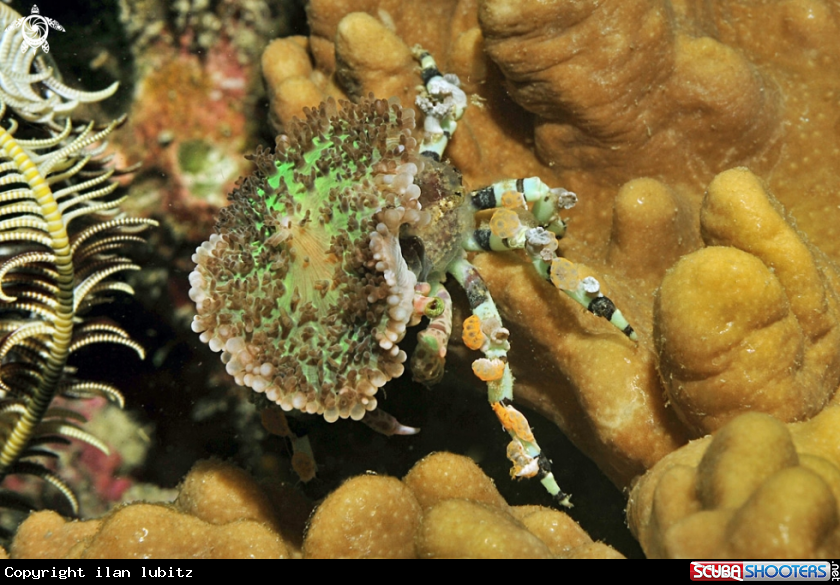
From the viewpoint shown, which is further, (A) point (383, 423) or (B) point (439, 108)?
(A) point (383, 423)

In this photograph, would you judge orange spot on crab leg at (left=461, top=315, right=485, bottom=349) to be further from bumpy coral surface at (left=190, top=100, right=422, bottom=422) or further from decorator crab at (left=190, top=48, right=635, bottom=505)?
bumpy coral surface at (left=190, top=100, right=422, bottom=422)

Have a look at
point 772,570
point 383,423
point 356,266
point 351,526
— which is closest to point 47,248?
point 356,266

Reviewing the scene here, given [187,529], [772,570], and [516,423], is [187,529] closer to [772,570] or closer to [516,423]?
[516,423]

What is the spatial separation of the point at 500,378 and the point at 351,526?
111 cm

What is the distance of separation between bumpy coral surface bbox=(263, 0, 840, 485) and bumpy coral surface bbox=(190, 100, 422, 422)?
82 centimetres

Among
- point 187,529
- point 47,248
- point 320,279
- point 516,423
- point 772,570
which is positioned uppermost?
point 772,570

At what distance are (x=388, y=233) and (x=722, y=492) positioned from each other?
167 cm

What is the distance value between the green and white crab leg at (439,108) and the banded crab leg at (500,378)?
0.91m

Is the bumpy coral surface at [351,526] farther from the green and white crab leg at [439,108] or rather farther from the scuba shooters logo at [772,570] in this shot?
the green and white crab leg at [439,108]

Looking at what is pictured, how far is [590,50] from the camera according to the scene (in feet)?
10.3

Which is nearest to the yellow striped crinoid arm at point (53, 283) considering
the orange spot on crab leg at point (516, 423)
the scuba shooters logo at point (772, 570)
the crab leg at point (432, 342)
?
the crab leg at point (432, 342)

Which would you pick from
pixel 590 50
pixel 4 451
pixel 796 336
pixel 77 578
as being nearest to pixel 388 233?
pixel 590 50

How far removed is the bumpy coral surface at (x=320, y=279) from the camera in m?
2.71

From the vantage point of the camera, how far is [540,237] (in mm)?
3006
